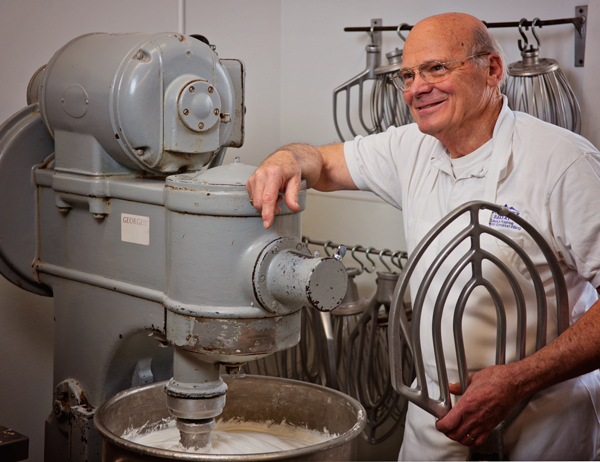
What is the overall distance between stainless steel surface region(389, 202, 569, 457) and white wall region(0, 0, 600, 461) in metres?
1.06

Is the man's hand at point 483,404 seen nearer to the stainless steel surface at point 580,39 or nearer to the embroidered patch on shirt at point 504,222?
the embroidered patch on shirt at point 504,222

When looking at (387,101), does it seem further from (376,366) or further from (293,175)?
(293,175)

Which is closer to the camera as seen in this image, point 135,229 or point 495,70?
point 135,229

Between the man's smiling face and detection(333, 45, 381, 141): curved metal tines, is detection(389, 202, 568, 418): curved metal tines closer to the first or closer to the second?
the man's smiling face

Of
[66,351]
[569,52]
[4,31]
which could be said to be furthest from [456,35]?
[4,31]

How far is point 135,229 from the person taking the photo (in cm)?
119

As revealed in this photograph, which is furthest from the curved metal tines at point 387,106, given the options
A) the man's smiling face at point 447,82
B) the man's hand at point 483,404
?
the man's hand at point 483,404

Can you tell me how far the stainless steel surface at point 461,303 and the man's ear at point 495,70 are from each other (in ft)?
1.40

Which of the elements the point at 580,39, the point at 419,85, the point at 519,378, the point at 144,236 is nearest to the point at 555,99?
the point at 580,39

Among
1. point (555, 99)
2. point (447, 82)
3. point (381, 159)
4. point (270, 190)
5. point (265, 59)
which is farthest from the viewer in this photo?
point (265, 59)

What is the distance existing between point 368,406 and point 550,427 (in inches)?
40.9

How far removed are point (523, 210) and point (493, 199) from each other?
66mm

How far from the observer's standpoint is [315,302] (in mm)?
1012

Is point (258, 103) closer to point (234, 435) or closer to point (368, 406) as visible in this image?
point (368, 406)
